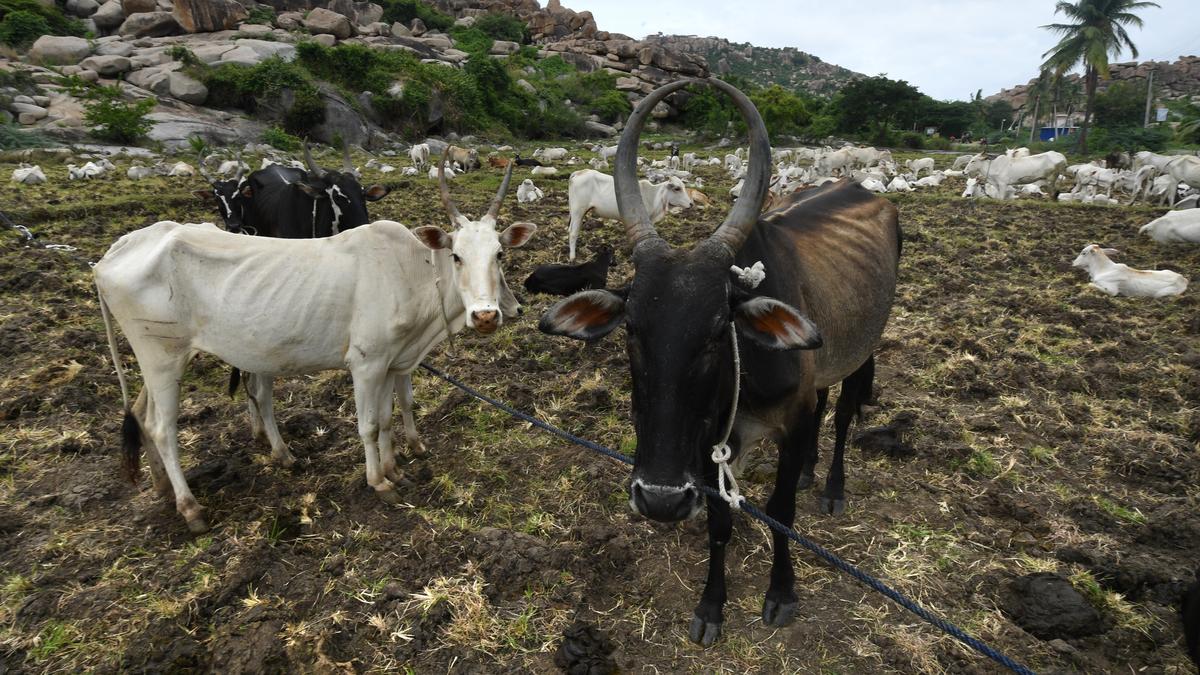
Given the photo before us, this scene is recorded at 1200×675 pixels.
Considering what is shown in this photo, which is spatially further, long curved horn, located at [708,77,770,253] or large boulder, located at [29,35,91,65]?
large boulder, located at [29,35,91,65]

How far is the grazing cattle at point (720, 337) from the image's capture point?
230 centimetres

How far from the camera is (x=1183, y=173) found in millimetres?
15148

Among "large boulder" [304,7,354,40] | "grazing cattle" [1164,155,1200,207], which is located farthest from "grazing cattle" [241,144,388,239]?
"large boulder" [304,7,354,40]

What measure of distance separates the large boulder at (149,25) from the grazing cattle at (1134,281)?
58882 mm

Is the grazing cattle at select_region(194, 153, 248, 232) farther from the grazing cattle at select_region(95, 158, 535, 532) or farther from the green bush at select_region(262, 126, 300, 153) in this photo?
the green bush at select_region(262, 126, 300, 153)

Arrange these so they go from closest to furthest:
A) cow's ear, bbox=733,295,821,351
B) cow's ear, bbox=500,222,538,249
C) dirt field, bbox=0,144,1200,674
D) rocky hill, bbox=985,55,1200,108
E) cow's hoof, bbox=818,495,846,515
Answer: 1. cow's ear, bbox=733,295,821,351
2. dirt field, bbox=0,144,1200,674
3. cow's hoof, bbox=818,495,846,515
4. cow's ear, bbox=500,222,538,249
5. rocky hill, bbox=985,55,1200,108

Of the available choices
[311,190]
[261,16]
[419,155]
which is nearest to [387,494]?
[311,190]

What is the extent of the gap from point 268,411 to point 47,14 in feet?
184

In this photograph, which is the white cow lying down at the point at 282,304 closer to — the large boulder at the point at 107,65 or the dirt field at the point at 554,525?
the dirt field at the point at 554,525

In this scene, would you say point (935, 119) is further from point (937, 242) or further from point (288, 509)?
point (288, 509)

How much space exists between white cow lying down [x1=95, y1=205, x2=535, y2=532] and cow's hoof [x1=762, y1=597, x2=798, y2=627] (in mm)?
2411

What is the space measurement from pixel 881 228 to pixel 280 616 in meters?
4.86

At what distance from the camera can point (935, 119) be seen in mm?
59438

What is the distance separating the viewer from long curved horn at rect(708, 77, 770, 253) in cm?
249
